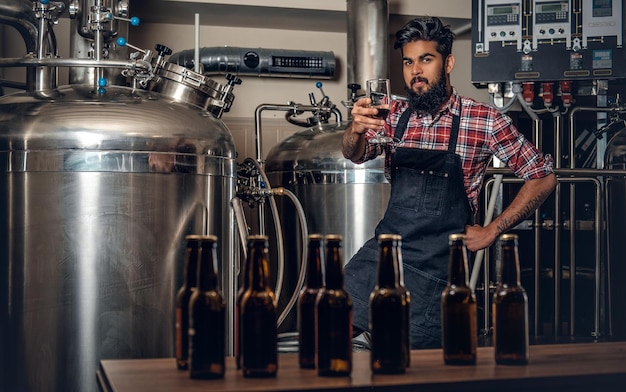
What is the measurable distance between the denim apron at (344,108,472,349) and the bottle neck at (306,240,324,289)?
42.7 inches

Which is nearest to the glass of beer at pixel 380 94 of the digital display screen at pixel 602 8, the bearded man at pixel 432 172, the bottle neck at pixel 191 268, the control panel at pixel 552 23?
the bearded man at pixel 432 172

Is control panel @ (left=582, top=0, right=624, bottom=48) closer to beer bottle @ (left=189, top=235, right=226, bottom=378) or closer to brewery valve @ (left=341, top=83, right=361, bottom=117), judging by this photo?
brewery valve @ (left=341, top=83, right=361, bottom=117)

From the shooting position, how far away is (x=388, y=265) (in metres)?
1.34

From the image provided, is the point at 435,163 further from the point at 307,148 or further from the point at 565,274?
the point at 565,274

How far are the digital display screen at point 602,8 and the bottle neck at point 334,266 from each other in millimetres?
3695

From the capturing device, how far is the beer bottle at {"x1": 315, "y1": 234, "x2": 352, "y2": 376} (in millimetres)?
1281

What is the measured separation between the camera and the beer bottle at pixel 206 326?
125 cm

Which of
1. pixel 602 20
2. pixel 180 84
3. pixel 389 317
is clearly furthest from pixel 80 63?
pixel 602 20

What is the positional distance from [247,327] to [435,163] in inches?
51.9

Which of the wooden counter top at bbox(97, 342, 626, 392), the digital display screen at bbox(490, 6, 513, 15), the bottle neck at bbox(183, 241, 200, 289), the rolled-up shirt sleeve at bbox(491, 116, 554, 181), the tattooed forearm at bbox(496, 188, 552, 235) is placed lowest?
the wooden counter top at bbox(97, 342, 626, 392)

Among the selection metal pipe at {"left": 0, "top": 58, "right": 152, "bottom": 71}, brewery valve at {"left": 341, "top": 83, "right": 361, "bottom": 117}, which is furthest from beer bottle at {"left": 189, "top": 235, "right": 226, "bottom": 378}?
brewery valve at {"left": 341, "top": 83, "right": 361, "bottom": 117}

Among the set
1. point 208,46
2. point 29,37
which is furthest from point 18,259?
point 208,46

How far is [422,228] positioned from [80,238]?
1.14 meters

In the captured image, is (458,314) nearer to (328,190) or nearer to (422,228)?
(422,228)
